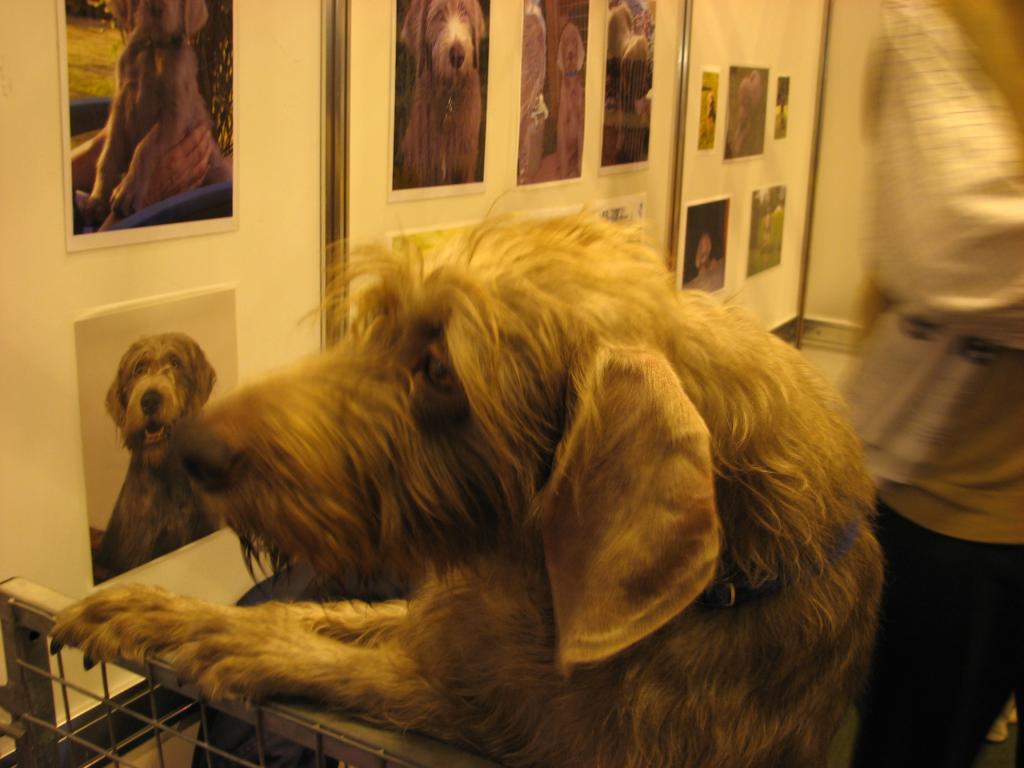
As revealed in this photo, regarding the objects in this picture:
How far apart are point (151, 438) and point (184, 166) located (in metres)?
0.44

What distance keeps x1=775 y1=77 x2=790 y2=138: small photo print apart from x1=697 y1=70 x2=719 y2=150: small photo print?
1.99ft

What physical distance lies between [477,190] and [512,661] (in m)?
1.38

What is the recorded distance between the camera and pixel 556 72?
246 centimetres

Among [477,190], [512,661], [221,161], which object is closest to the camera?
[512,661]

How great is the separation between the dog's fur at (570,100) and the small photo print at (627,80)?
0.13 meters

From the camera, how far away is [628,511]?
0.87 metres

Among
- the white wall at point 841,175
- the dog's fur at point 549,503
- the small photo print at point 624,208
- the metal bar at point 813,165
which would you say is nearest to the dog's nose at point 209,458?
the dog's fur at point 549,503

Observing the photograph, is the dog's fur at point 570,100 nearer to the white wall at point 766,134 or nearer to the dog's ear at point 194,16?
the white wall at point 766,134

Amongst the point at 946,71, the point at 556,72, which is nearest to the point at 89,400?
the point at 946,71

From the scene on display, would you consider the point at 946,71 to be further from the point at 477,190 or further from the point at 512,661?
the point at 477,190

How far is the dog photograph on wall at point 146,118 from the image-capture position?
1395 mm

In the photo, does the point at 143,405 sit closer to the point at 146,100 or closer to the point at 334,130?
the point at 146,100

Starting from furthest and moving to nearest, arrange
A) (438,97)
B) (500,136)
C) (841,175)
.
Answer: (841,175)
(500,136)
(438,97)

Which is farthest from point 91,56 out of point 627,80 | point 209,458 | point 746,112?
point 746,112
